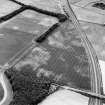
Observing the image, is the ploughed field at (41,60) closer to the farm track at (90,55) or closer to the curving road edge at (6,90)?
the curving road edge at (6,90)

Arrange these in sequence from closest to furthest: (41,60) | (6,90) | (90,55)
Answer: (6,90) < (41,60) < (90,55)

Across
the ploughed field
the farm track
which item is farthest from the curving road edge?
the farm track

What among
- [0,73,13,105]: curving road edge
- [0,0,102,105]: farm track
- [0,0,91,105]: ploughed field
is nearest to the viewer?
[0,73,13,105]: curving road edge

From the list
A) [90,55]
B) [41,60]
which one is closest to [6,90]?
[41,60]

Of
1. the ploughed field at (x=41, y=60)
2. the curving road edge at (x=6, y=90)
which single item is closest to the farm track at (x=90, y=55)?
the ploughed field at (x=41, y=60)

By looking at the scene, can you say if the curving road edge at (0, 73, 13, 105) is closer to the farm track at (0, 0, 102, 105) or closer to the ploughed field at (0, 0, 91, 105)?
the ploughed field at (0, 0, 91, 105)

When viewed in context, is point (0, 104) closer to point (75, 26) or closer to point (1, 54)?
point (1, 54)

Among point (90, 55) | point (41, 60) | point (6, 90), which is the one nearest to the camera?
point (6, 90)

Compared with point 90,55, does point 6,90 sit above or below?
above

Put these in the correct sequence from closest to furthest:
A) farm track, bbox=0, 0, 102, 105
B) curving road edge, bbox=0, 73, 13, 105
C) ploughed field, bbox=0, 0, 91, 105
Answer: curving road edge, bbox=0, 73, 13, 105, ploughed field, bbox=0, 0, 91, 105, farm track, bbox=0, 0, 102, 105

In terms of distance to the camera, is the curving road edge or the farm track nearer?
the curving road edge

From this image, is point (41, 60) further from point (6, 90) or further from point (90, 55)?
point (6, 90)

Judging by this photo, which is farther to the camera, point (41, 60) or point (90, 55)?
point (90, 55)
